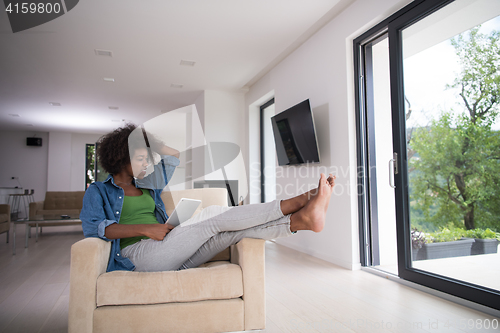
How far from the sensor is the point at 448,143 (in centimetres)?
231

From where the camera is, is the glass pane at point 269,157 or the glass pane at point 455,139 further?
the glass pane at point 269,157

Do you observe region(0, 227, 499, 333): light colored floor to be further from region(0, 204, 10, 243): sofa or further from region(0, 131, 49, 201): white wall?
region(0, 131, 49, 201): white wall

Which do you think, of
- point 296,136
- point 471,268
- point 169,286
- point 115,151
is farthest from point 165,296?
point 296,136

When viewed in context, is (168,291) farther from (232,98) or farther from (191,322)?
(232,98)

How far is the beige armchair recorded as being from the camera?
4.64 feet

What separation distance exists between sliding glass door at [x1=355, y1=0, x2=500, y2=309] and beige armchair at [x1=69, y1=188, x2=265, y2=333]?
58.2 inches

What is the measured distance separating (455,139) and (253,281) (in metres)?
1.73

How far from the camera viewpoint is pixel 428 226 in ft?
8.04

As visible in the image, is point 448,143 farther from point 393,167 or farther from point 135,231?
point 135,231

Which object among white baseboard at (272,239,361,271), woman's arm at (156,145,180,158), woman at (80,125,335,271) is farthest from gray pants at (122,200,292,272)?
white baseboard at (272,239,361,271)

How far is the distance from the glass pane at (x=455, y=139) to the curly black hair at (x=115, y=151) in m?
2.13

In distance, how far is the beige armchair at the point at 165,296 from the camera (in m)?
1.41

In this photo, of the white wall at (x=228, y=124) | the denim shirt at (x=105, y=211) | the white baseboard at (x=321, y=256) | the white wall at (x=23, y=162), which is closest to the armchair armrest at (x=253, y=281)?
the denim shirt at (x=105, y=211)

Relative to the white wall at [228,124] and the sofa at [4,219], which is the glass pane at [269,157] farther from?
the sofa at [4,219]
